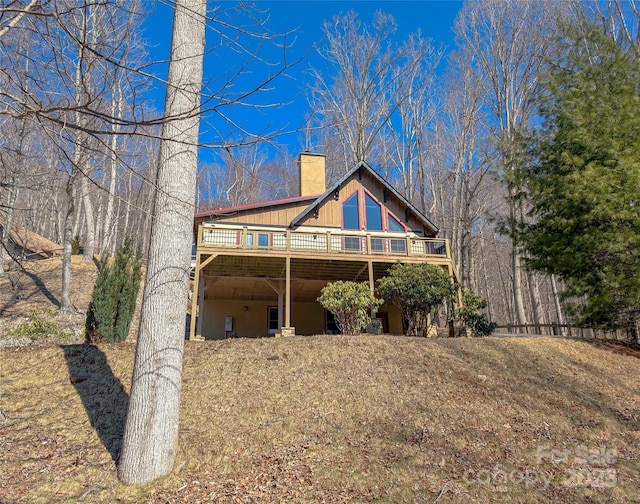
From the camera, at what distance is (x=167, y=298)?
14.4 feet

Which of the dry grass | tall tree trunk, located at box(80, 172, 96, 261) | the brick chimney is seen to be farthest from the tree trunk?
tall tree trunk, located at box(80, 172, 96, 261)

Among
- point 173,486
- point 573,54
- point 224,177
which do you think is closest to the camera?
point 173,486

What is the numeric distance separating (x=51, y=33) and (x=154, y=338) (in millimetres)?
2895

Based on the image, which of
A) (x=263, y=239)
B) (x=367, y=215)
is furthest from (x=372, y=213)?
(x=263, y=239)

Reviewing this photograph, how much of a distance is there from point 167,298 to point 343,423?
3043mm

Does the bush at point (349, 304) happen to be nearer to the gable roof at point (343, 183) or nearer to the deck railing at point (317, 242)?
the deck railing at point (317, 242)

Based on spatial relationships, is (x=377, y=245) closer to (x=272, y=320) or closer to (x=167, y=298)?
(x=272, y=320)

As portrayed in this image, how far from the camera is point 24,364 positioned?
314 inches

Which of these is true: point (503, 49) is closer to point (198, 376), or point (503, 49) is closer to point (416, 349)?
point (416, 349)

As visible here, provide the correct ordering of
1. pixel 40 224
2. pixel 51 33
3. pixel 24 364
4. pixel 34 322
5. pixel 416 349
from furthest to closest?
pixel 40 224
pixel 34 322
pixel 416 349
pixel 24 364
pixel 51 33

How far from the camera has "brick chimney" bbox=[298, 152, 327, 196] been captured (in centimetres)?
1856

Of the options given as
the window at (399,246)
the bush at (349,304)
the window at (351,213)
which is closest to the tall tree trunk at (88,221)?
the window at (351,213)

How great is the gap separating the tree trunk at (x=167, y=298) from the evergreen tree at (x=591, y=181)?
338 inches

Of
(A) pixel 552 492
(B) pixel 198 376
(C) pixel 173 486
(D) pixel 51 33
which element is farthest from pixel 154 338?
(A) pixel 552 492
